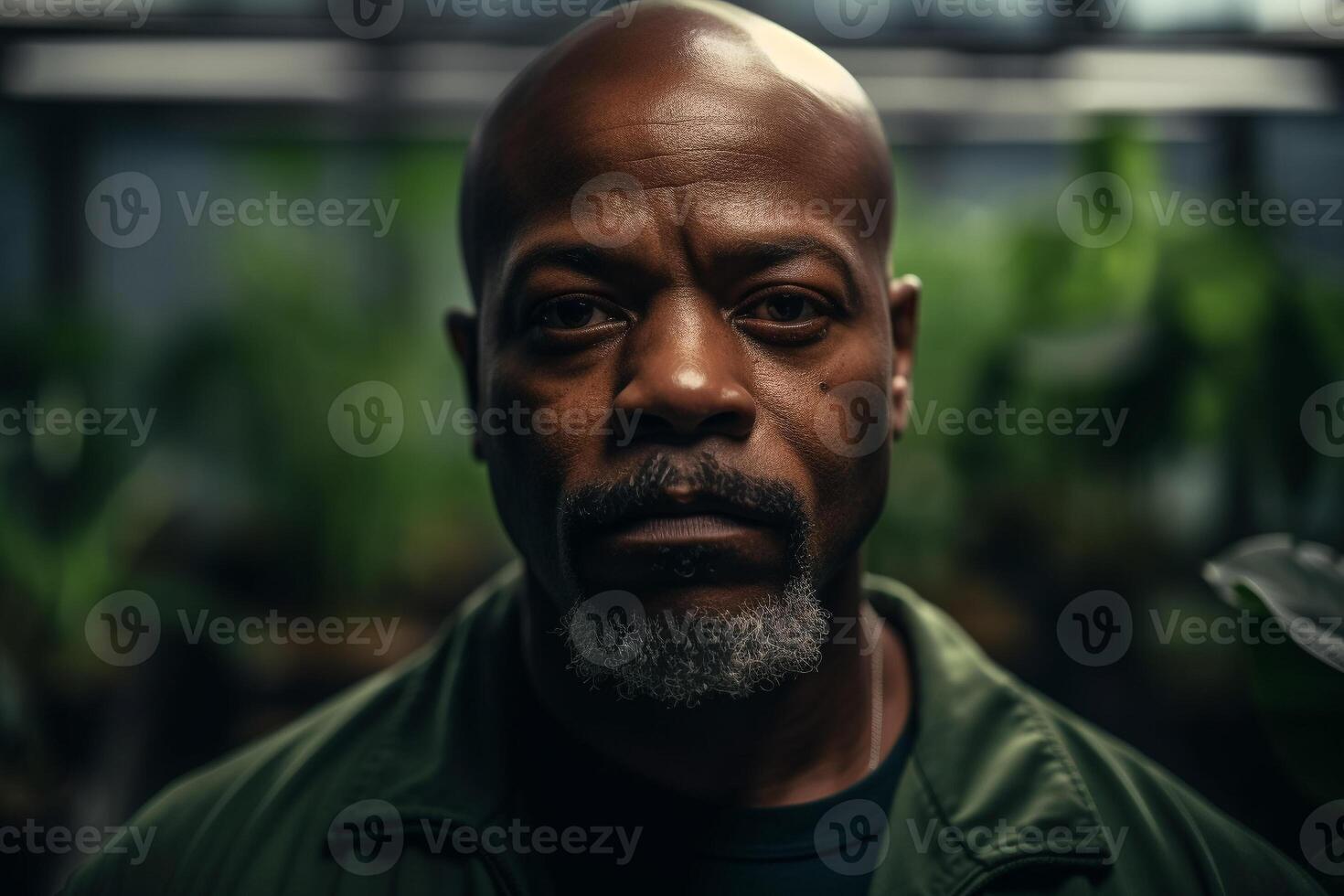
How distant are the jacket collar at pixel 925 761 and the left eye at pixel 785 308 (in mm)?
474

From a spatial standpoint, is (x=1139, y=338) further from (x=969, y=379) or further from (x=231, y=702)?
(x=231, y=702)

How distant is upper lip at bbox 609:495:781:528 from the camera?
0.97 m

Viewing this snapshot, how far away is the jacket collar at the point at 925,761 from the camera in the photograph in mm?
1050

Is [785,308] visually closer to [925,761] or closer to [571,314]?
[571,314]

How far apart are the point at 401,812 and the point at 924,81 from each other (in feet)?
4.86

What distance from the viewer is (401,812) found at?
3.55 feet

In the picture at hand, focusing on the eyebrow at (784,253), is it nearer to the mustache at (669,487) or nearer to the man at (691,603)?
the man at (691,603)

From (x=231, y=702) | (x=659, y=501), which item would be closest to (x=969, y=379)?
(x=659, y=501)

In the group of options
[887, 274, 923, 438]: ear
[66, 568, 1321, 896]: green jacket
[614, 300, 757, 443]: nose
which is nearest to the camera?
[614, 300, 757, 443]: nose

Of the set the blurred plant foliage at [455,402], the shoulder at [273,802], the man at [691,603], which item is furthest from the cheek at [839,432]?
the blurred plant foliage at [455,402]

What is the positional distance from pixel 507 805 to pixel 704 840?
22 centimetres

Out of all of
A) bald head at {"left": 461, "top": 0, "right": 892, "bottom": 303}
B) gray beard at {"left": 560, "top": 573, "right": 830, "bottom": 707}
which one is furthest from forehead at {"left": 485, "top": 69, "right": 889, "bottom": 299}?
gray beard at {"left": 560, "top": 573, "right": 830, "bottom": 707}

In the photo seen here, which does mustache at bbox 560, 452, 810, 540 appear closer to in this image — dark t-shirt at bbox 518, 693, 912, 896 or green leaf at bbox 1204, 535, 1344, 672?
dark t-shirt at bbox 518, 693, 912, 896

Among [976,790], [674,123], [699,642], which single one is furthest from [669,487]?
[976,790]
